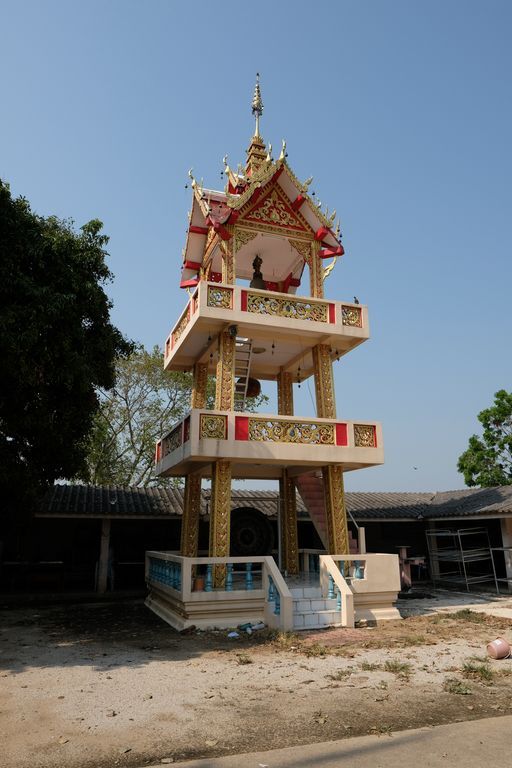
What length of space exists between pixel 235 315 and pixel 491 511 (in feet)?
32.4

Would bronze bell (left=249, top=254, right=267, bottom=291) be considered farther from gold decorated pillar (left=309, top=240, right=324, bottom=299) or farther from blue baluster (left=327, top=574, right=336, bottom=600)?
blue baluster (left=327, top=574, right=336, bottom=600)

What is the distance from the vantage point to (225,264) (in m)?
12.4

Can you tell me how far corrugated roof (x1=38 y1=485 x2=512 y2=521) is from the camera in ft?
50.2

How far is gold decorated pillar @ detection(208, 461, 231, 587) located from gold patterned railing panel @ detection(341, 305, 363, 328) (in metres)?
4.31

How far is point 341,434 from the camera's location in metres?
11.8

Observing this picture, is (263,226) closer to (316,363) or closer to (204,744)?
(316,363)

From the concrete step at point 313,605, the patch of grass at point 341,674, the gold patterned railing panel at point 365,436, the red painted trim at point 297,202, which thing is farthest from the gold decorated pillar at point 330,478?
the patch of grass at point 341,674

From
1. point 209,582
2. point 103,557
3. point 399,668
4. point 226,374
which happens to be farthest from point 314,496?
point 103,557

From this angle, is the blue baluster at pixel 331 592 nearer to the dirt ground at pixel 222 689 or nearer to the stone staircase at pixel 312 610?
the stone staircase at pixel 312 610

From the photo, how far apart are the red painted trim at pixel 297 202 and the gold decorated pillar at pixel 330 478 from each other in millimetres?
3520

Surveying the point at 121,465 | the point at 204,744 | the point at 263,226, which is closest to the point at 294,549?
the point at 263,226

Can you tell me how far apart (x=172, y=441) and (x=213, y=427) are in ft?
6.86

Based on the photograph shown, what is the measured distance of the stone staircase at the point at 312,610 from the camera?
9.79m

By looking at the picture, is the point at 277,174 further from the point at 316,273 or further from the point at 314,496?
the point at 314,496
